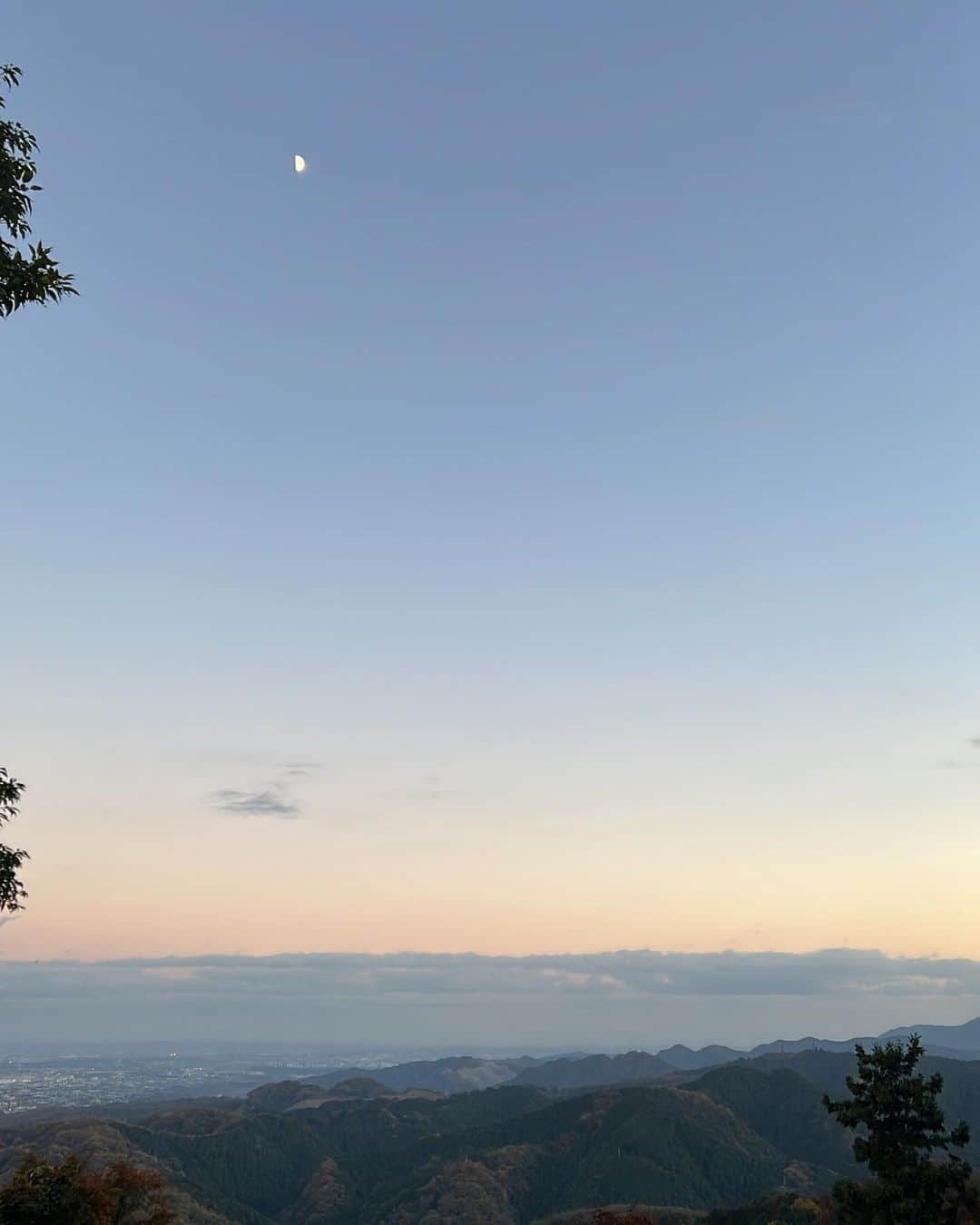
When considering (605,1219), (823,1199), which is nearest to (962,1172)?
(605,1219)

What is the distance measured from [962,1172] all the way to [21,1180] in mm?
53241

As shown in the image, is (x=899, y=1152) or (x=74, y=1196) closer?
(x=74, y=1196)

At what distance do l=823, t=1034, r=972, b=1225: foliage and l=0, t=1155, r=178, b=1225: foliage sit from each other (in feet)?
145

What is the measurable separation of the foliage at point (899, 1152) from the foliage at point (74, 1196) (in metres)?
44.1

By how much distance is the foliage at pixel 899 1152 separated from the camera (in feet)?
173

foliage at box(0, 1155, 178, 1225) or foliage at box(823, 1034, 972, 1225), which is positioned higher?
foliage at box(823, 1034, 972, 1225)

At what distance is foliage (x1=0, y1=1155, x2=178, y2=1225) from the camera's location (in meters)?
48.4

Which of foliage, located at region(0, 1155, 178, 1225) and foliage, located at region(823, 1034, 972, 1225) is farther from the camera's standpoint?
foliage, located at region(823, 1034, 972, 1225)

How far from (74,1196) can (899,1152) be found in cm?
4815

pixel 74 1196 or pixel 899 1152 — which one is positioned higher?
pixel 899 1152

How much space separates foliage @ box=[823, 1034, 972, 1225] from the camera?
173ft

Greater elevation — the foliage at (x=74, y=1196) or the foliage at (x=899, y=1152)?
the foliage at (x=899, y=1152)

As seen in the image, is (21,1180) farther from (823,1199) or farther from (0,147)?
→ (823,1199)

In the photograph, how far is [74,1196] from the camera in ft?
175
